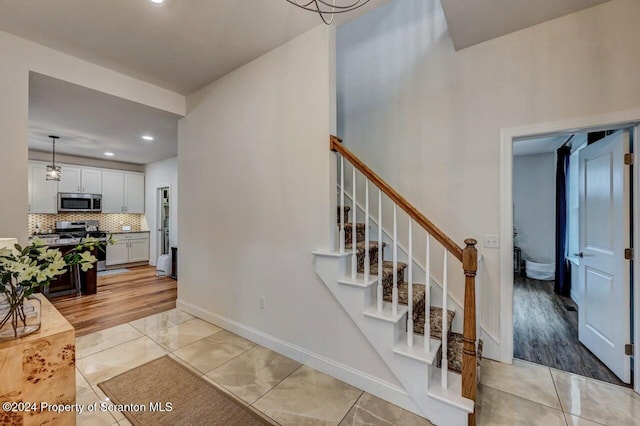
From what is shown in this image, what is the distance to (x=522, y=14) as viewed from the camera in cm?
213

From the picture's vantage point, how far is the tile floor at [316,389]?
1.78m

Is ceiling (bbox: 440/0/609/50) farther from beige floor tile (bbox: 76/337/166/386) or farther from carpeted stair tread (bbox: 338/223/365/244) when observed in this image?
beige floor tile (bbox: 76/337/166/386)

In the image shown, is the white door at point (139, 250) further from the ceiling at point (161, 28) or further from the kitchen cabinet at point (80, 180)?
the ceiling at point (161, 28)

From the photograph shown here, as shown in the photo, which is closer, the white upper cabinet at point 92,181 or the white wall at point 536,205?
the white wall at point 536,205

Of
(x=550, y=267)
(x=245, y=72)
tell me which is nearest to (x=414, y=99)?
(x=245, y=72)

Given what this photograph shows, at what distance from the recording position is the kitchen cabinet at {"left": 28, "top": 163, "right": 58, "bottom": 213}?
17.9 feet

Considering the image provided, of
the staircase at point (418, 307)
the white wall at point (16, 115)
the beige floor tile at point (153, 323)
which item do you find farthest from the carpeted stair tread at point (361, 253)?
the white wall at point (16, 115)

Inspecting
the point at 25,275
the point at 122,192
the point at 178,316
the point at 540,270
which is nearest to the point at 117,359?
the point at 178,316

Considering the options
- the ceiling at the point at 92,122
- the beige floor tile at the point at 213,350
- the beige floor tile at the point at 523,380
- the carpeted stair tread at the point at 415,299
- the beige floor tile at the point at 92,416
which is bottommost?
the beige floor tile at the point at 92,416

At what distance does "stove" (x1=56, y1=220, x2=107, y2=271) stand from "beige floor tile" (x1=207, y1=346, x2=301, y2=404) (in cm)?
521

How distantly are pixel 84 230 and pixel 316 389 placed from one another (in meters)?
6.81

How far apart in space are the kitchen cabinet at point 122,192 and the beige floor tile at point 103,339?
4.65 m

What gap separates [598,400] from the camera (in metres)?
1.92

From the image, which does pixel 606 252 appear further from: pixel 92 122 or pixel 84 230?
pixel 84 230
